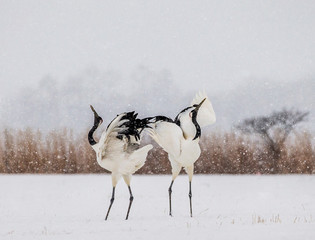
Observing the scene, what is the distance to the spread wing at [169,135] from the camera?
19.7 feet

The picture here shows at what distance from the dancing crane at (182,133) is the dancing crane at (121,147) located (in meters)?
0.22

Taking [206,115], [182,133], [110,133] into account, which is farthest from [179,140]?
[110,133]

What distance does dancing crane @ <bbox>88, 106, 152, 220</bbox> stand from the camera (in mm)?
5941

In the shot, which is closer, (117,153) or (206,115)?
(117,153)

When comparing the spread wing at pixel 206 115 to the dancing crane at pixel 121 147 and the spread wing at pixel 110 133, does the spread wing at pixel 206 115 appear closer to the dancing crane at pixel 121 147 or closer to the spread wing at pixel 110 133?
the dancing crane at pixel 121 147
